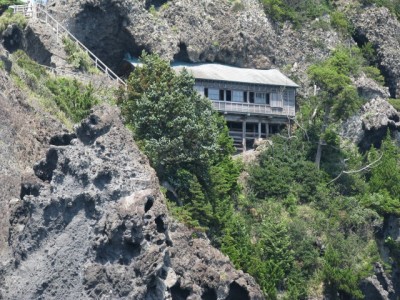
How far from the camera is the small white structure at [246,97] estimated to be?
64250 millimetres

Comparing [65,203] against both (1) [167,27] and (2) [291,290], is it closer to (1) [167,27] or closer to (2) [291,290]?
→ (2) [291,290]

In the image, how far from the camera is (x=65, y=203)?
41.1 m

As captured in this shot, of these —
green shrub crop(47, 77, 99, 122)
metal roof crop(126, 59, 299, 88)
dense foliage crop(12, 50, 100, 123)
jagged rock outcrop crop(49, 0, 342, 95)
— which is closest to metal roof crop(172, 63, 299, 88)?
metal roof crop(126, 59, 299, 88)

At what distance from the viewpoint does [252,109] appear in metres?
65.1

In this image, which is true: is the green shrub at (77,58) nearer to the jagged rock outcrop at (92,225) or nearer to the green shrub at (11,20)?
the green shrub at (11,20)

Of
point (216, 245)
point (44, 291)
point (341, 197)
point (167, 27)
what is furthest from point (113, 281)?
point (167, 27)

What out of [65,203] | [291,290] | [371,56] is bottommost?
[291,290]

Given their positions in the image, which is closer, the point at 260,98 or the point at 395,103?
the point at 260,98

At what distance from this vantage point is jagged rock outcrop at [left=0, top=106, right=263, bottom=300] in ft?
131

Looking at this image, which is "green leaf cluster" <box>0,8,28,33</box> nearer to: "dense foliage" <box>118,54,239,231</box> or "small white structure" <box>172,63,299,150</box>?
"small white structure" <box>172,63,299,150</box>

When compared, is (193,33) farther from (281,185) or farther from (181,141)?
(181,141)

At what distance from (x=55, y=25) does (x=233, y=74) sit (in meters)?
8.12

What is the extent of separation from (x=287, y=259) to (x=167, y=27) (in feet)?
47.9

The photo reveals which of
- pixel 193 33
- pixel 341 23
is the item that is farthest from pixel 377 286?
pixel 341 23
